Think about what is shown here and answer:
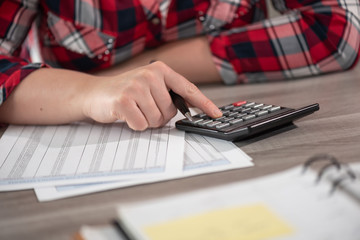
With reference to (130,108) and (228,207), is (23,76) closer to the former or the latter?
(130,108)

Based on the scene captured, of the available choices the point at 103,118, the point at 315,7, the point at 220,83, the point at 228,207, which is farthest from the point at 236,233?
the point at 315,7

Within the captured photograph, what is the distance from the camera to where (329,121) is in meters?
0.65

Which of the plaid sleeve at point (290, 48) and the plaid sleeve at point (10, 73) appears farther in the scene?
the plaid sleeve at point (290, 48)

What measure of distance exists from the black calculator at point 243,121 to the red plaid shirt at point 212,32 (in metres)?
0.31

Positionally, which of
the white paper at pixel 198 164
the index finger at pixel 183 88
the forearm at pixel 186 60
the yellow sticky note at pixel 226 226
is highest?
the yellow sticky note at pixel 226 226

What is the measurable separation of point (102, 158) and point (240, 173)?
174 millimetres

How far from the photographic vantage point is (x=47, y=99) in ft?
2.54

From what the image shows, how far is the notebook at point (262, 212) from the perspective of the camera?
1.04 ft

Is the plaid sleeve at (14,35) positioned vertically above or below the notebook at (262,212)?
below

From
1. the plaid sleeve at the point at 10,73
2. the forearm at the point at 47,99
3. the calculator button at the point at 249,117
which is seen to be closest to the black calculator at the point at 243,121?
the calculator button at the point at 249,117

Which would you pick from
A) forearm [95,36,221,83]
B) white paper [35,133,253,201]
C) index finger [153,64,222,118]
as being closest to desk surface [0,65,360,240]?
white paper [35,133,253,201]

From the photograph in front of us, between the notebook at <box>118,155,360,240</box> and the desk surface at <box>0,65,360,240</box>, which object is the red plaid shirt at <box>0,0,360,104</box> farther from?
the notebook at <box>118,155,360,240</box>

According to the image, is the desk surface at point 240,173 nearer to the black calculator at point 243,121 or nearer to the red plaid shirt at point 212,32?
the black calculator at point 243,121

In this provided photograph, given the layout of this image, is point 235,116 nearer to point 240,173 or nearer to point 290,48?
point 240,173
